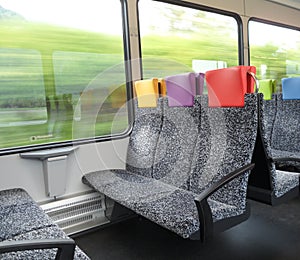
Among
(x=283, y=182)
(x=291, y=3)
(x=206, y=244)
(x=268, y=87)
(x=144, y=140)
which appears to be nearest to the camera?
(x=283, y=182)

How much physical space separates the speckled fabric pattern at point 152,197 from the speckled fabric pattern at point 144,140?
0.32ft

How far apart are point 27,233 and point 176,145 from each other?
1156mm

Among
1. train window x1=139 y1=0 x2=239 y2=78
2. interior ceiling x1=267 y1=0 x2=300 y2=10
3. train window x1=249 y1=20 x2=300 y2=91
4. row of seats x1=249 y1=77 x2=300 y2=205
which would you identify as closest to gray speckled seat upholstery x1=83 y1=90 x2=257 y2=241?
Result: row of seats x1=249 y1=77 x2=300 y2=205

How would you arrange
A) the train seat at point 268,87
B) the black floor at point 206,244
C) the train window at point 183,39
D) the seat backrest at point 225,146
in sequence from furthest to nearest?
the train seat at point 268,87 < the train window at point 183,39 < the black floor at point 206,244 < the seat backrest at point 225,146

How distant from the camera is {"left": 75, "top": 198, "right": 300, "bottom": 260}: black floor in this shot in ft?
6.47

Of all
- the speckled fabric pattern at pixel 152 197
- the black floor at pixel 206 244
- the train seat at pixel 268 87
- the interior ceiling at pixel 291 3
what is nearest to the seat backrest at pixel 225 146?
the speckled fabric pattern at pixel 152 197

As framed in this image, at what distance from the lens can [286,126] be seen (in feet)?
9.64

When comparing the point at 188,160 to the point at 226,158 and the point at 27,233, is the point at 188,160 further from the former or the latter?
the point at 27,233

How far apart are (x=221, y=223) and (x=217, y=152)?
44 centimetres

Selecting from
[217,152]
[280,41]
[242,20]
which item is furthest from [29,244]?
[280,41]

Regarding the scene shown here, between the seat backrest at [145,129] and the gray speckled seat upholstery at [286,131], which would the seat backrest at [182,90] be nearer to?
the seat backrest at [145,129]

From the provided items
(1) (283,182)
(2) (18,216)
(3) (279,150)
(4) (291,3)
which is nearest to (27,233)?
(2) (18,216)

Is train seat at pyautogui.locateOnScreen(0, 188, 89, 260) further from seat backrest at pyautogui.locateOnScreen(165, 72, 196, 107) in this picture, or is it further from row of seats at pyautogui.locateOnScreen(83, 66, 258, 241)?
seat backrest at pyautogui.locateOnScreen(165, 72, 196, 107)

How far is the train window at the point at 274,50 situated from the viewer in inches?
158
